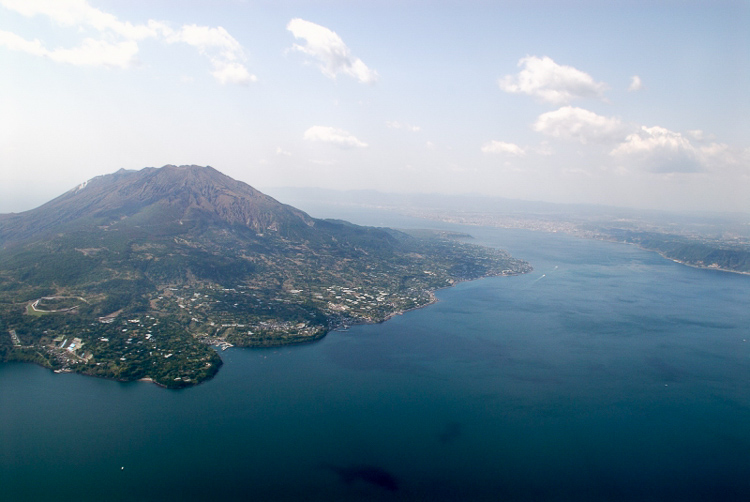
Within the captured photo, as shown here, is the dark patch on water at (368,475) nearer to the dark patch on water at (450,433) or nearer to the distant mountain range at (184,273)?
the dark patch on water at (450,433)

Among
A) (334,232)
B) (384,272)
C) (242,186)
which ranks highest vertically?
(242,186)

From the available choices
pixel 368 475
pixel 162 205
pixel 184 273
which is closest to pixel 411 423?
pixel 368 475

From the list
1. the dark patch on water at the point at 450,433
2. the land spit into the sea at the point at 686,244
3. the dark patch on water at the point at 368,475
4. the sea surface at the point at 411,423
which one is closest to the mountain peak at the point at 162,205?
the sea surface at the point at 411,423

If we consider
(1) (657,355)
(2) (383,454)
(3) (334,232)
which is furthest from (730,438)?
(3) (334,232)

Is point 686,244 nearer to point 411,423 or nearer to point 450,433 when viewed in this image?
point 450,433

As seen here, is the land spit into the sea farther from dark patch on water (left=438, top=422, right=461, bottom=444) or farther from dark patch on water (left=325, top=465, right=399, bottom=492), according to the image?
dark patch on water (left=325, top=465, right=399, bottom=492)

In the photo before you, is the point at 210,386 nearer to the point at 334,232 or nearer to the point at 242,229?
the point at 242,229
